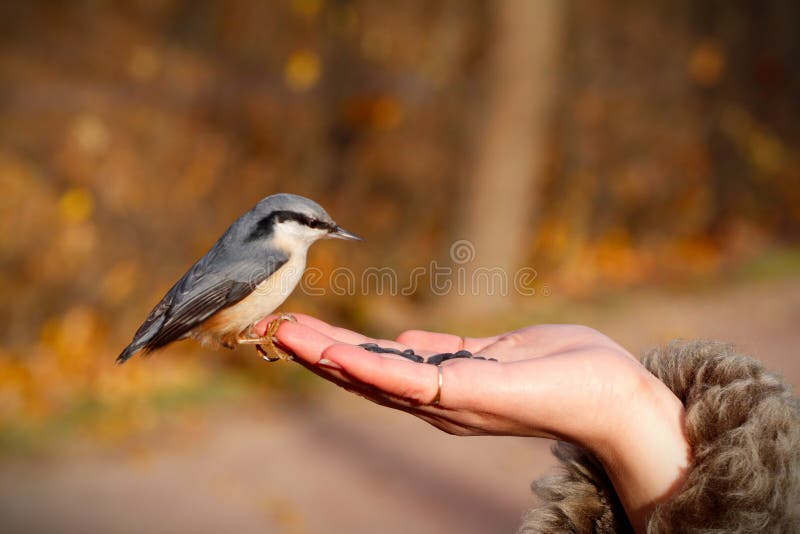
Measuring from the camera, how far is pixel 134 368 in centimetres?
566

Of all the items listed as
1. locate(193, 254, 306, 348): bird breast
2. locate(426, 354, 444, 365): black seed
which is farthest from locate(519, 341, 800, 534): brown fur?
locate(193, 254, 306, 348): bird breast

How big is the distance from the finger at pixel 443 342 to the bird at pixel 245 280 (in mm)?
371

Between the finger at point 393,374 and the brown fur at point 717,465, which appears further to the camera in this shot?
the finger at point 393,374

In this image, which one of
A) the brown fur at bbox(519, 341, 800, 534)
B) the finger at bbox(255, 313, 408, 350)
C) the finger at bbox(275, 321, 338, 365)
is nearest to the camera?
the brown fur at bbox(519, 341, 800, 534)

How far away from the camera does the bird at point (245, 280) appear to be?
233 centimetres

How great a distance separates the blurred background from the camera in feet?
14.3

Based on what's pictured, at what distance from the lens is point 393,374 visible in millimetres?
1672

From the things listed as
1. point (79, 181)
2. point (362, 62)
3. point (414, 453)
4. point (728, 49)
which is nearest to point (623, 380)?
point (414, 453)

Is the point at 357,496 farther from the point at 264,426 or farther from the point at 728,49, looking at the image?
the point at 728,49

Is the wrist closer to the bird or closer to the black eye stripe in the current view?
the bird

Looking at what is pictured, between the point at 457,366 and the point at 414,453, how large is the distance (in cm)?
302

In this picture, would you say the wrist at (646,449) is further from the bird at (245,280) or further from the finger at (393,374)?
the bird at (245,280)

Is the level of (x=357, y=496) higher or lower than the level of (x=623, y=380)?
higher

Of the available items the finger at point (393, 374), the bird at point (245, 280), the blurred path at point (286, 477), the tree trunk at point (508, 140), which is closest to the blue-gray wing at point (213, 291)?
the bird at point (245, 280)
